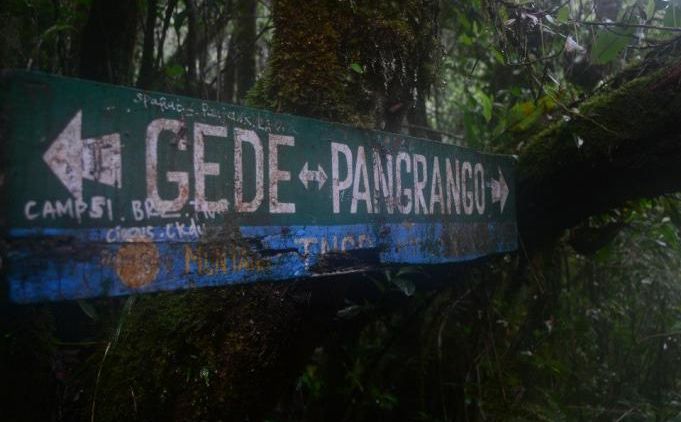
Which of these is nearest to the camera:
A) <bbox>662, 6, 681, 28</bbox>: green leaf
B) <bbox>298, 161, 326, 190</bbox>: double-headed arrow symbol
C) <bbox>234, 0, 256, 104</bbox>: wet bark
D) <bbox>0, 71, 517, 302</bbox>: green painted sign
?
<bbox>0, 71, 517, 302</bbox>: green painted sign

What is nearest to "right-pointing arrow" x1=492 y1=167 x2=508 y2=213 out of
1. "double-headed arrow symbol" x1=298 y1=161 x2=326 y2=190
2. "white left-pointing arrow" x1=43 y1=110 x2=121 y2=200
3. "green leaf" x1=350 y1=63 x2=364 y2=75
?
"green leaf" x1=350 y1=63 x2=364 y2=75

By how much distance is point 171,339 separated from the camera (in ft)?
5.12

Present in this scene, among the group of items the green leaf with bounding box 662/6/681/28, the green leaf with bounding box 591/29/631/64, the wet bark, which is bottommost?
the green leaf with bounding box 591/29/631/64

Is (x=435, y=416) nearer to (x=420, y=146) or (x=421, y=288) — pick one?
(x=421, y=288)

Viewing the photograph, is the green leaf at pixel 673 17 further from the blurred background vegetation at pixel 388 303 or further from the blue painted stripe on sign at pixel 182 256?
the blue painted stripe on sign at pixel 182 256

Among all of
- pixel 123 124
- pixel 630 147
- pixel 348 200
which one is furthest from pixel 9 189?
pixel 630 147

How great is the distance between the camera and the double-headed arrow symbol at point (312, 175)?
1.32 metres

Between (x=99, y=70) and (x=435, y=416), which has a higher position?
(x=99, y=70)

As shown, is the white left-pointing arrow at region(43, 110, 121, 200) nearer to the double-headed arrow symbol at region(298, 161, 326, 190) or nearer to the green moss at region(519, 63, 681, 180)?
the double-headed arrow symbol at region(298, 161, 326, 190)

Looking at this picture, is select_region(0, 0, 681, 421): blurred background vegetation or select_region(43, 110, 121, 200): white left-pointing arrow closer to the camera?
select_region(43, 110, 121, 200): white left-pointing arrow

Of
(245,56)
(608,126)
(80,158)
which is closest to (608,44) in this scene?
(608,126)

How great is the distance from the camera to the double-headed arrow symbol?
51.8 inches

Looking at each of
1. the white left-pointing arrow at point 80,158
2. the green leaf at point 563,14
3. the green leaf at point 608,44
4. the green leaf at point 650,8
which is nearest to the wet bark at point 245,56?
the green leaf at point 563,14

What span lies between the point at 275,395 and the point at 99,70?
1.84m
